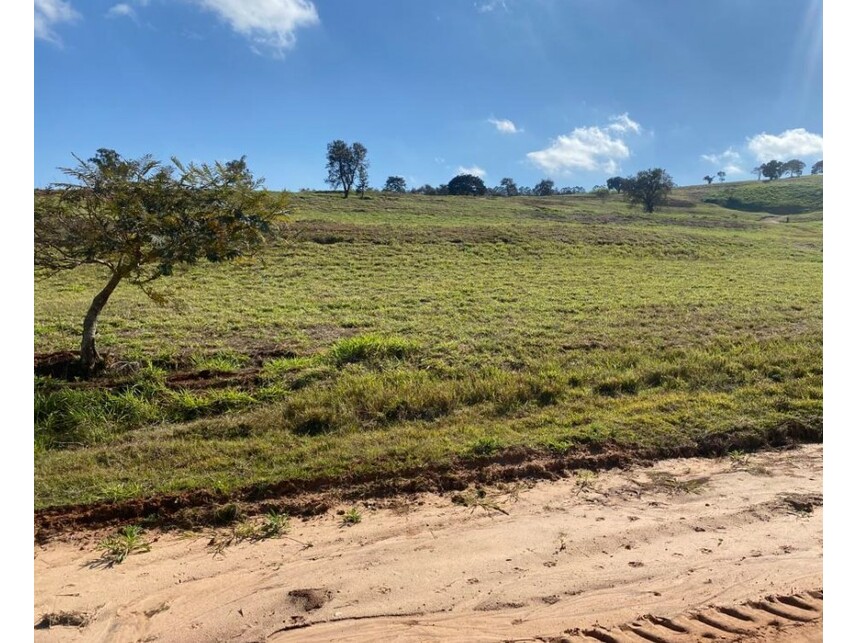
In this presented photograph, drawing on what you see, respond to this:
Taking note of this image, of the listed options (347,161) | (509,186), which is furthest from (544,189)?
(347,161)

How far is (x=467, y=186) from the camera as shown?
81.7 metres

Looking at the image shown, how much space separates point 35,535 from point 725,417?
7.70m

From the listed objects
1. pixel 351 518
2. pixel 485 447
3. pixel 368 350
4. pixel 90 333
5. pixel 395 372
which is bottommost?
pixel 351 518

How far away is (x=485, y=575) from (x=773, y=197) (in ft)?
330

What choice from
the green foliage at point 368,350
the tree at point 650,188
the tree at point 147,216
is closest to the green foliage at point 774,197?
the tree at point 650,188

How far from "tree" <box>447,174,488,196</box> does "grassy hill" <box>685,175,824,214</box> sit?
36.1m

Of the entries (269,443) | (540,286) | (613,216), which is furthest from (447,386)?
(613,216)

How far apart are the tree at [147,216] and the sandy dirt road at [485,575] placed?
4872 mm

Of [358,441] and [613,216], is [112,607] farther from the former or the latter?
[613,216]

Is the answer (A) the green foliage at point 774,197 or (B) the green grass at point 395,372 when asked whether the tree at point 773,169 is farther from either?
(B) the green grass at point 395,372

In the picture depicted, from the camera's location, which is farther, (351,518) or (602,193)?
(602,193)

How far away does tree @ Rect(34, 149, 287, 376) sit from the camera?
8.23 metres

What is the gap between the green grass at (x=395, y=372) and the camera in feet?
21.6

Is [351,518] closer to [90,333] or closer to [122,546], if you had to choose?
[122,546]
